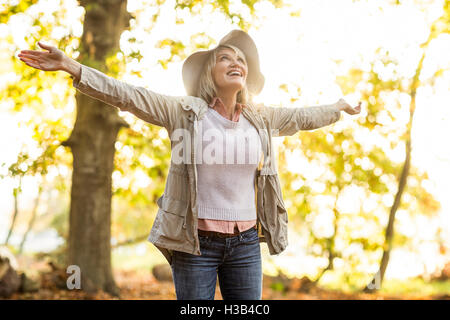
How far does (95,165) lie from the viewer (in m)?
6.21

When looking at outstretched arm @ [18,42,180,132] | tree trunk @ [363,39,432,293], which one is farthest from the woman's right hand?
tree trunk @ [363,39,432,293]

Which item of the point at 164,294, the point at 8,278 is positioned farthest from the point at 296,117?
the point at 8,278

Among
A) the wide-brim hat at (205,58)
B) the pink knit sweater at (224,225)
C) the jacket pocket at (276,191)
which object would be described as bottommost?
the pink knit sweater at (224,225)

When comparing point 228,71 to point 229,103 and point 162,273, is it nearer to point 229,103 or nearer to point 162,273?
point 229,103

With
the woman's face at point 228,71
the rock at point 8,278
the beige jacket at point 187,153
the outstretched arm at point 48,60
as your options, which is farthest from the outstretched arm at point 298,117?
the rock at point 8,278

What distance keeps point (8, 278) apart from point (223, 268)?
4541 millimetres

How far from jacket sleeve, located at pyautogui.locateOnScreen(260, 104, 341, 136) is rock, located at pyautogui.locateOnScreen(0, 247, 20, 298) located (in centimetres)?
471

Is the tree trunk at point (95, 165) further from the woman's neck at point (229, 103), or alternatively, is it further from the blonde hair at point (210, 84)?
the woman's neck at point (229, 103)

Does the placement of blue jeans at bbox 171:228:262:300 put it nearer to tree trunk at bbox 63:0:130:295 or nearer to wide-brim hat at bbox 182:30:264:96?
wide-brim hat at bbox 182:30:264:96

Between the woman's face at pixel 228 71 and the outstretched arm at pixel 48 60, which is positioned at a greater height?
the woman's face at pixel 228 71

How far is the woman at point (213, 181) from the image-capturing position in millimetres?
2158

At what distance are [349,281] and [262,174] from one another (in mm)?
5129

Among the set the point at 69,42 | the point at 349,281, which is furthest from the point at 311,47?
the point at 349,281

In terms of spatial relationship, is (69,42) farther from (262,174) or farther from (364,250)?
(364,250)
